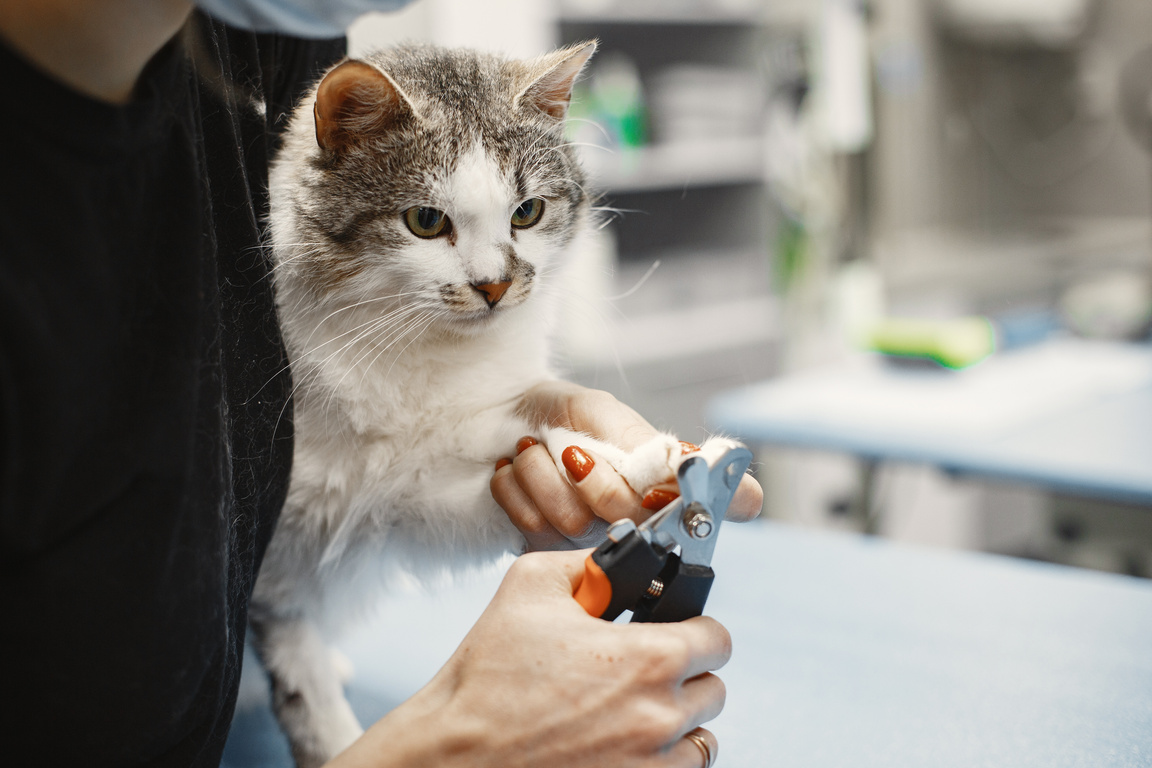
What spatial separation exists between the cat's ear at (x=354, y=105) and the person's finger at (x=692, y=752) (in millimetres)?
556

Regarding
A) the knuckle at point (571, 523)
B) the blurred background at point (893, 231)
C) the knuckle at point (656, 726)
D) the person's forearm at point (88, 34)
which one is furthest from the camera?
the blurred background at point (893, 231)

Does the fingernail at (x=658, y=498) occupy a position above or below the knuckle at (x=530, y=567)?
above

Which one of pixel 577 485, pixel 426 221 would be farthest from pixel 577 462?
pixel 426 221

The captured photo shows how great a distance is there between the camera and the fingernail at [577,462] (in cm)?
61

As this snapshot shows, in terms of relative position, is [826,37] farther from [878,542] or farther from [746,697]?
[746,697]

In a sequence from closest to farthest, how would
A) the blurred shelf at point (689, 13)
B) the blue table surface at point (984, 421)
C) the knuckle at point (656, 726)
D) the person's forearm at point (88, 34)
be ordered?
the person's forearm at point (88, 34) → the knuckle at point (656, 726) → the blue table surface at point (984, 421) → the blurred shelf at point (689, 13)

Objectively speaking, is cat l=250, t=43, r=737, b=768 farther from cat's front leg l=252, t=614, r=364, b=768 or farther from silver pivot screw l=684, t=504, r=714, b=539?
silver pivot screw l=684, t=504, r=714, b=539

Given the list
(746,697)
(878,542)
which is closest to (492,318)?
(746,697)

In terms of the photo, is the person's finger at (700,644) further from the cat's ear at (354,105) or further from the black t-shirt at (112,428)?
the cat's ear at (354,105)

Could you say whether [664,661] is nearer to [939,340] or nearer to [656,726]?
[656,726]

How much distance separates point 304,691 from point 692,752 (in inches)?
15.9

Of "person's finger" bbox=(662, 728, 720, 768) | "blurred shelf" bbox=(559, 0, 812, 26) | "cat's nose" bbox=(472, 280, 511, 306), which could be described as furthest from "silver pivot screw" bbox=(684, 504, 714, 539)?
"blurred shelf" bbox=(559, 0, 812, 26)

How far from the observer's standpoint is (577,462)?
0.61 meters

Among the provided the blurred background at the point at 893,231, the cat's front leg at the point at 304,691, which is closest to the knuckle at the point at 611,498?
the cat's front leg at the point at 304,691
